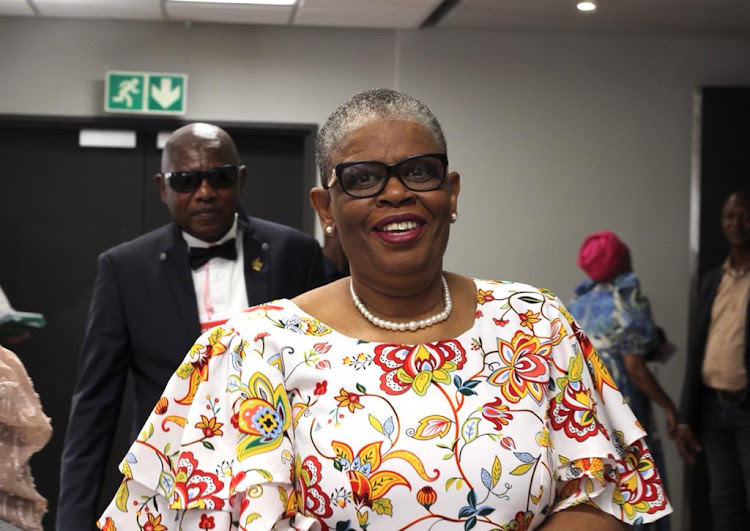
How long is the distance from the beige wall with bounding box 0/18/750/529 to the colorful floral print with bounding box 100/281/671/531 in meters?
4.59

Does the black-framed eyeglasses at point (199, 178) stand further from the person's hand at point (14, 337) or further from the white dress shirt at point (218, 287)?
the person's hand at point (14, 337)

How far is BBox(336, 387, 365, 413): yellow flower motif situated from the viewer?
5.33 feet

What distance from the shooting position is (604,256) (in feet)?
16.8

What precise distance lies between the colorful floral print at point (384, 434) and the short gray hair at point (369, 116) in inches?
10.0

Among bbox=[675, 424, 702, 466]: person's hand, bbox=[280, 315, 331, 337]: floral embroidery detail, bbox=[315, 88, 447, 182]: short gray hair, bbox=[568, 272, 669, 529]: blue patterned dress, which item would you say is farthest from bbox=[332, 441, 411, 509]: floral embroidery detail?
bbox=[675, 424, 702, 466]: person's hand

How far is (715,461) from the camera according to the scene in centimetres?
491

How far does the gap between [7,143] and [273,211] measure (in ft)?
4.99

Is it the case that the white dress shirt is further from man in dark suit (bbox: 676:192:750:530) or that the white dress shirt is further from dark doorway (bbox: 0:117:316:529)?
dark doorway (bbox: 0:117:316:529)

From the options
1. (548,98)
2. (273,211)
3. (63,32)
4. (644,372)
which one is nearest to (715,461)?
(644,372)

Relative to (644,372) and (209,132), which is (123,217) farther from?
(209,132)

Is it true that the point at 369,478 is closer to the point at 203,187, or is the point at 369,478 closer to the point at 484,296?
the point at 484,296

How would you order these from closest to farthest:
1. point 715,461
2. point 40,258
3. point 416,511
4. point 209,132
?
point 416,511
point 209,132
point 715,461
point 40,258

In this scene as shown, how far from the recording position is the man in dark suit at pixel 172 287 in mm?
2873

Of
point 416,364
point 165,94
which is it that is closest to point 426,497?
point 416,364
